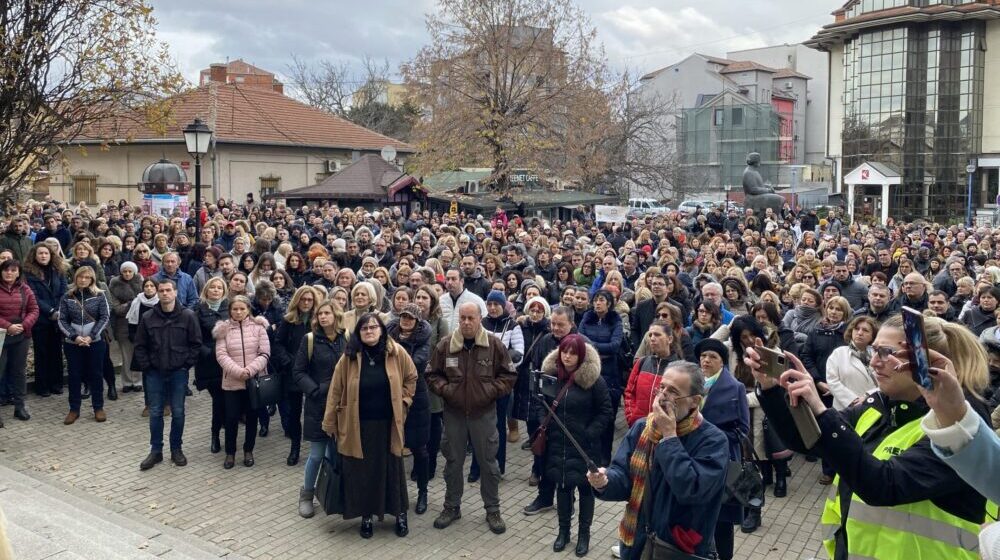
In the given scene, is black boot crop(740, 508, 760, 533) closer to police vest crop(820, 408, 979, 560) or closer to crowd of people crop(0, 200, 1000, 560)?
crowd of people crop(0, 200, 1000, 560)

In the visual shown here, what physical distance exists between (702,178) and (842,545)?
6365cm

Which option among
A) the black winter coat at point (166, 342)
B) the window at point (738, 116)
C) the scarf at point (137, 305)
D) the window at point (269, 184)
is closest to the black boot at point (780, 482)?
the black winter coat at point (166, 342)

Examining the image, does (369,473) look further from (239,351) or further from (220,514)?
(239,351)

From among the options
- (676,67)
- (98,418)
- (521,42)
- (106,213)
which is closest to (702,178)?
(676,67)

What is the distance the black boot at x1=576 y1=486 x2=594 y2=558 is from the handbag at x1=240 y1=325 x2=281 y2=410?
3.43 metres

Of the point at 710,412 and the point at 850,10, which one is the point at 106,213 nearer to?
the point at 710,412

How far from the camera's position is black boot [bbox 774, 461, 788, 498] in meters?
7.90

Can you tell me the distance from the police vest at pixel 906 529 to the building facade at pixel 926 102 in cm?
5063

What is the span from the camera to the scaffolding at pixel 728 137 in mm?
66562

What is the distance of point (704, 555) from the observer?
4.27m

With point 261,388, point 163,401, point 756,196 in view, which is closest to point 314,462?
point 261,388

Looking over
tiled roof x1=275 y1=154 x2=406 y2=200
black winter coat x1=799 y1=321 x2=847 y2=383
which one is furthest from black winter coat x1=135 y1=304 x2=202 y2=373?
tiled roof x1=275 y1=154 x2=406 y2=200

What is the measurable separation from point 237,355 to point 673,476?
18.2 feet

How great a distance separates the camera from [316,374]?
771 centimetres
